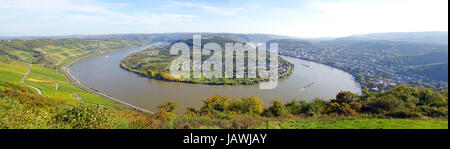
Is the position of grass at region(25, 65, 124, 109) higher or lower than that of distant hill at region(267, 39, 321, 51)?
lower

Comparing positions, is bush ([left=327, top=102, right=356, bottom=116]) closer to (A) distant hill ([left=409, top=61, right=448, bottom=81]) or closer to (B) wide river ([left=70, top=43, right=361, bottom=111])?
(B) wide river ([left=70, top=43, right=361, bottom=111])

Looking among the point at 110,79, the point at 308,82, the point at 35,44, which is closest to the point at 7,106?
the point at 110,79

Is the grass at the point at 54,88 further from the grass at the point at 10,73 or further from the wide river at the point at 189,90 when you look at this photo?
the wide river at the point at 189,90

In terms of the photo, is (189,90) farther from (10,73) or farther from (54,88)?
(10,73)

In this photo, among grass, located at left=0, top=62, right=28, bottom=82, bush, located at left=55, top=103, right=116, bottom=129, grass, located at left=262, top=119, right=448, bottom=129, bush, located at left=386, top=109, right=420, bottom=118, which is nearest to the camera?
bush, located at left=55, top=103, right=116, bottom=129

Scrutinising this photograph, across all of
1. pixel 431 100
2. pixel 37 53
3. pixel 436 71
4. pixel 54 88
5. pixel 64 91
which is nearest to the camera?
pixel 431 100

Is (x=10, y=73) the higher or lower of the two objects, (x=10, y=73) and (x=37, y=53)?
the lower

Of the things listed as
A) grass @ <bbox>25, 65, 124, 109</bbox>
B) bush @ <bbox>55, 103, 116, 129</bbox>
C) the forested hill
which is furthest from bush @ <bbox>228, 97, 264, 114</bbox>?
the forested hill

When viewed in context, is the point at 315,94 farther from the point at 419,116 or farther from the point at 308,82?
the point at 419,116

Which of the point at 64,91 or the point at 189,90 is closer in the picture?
the point at 64,91

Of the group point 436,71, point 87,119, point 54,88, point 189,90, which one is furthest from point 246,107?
point 436,71

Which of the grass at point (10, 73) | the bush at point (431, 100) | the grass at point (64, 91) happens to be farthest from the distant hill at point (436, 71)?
the grass at point (10, 73)
